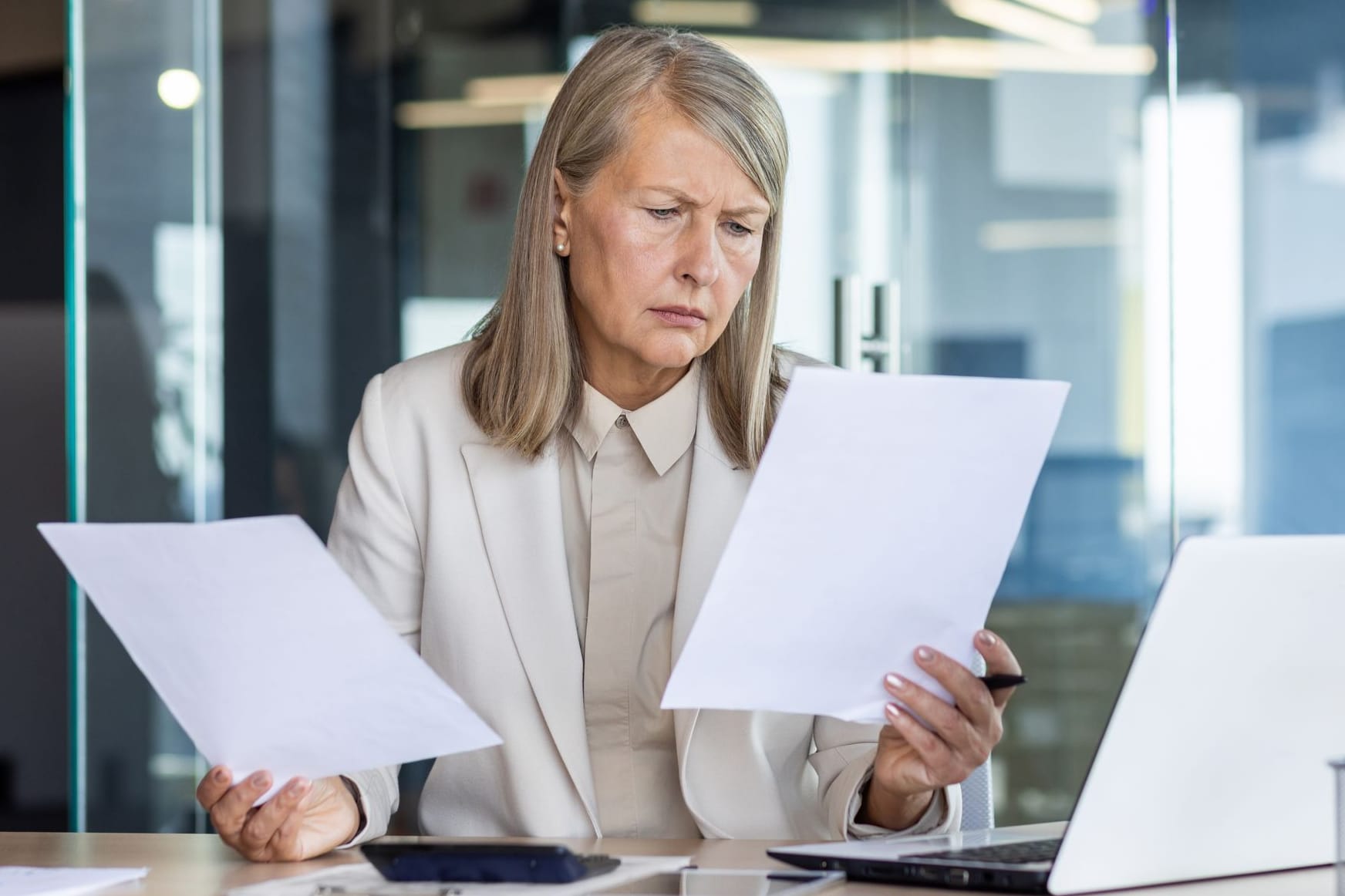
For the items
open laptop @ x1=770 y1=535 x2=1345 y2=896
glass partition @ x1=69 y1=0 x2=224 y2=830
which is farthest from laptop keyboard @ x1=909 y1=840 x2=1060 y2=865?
glass partition @ x1=69 y1=0 x2=224 y2=830

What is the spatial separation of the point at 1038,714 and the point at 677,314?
78.9 inches

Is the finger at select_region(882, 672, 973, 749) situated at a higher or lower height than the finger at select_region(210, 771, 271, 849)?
higher

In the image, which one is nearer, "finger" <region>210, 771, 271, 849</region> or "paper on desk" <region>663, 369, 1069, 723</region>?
"paper on desk" <region>663, 369, 1069, 723</region>

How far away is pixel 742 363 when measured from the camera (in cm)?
168

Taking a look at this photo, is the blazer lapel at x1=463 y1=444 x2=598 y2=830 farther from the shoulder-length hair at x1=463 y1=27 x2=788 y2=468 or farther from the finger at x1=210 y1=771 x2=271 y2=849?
the finger at x1=210 y1=771 x2=271 y2=849

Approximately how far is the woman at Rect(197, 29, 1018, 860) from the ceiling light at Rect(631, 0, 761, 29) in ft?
5.71

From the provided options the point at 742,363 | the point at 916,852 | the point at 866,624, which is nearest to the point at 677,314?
the point at 742,363

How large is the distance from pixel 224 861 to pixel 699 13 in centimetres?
253

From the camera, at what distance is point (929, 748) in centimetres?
121

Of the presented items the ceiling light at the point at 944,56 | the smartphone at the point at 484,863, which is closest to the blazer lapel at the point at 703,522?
the smartphone at the point at 484,863

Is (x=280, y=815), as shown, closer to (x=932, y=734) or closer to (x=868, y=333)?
(x=932, y=734)

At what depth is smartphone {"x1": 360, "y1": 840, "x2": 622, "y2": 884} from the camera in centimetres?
102

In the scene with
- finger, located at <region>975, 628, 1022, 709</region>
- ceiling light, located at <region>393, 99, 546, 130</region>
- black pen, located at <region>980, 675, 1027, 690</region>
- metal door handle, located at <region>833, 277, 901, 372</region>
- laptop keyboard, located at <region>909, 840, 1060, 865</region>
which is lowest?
laptop keyboard, located at <region>909, 840, 1060, 865</region>

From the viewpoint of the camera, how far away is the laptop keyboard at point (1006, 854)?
3.49ft
